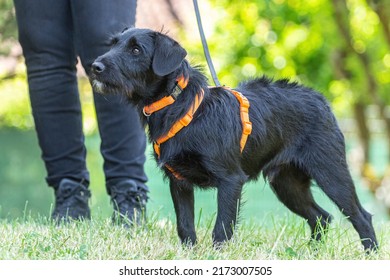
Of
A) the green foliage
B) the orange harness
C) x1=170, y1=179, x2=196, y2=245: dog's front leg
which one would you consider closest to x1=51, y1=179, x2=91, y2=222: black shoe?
x1=170, y1=179, x2=196, y2=245: dog's front leg

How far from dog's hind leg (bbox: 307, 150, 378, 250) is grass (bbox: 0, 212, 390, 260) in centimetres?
9

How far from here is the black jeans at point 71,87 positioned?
4133mm

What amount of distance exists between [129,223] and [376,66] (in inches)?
316

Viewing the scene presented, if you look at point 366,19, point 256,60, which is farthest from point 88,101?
point 366,19

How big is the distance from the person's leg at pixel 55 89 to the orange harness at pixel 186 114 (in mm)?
828

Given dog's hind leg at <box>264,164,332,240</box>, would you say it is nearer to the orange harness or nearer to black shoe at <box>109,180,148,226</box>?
the orange harness

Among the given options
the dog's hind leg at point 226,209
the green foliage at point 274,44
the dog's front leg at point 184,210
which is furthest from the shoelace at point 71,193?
the green foliage at point 274,44

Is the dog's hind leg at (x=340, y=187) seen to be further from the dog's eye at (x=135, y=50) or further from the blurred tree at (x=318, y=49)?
the blurred tree at (x=318, y=49)

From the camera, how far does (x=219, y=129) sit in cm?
367

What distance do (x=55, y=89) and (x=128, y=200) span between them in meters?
0.80

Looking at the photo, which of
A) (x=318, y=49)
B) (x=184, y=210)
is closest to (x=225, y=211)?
(x=184, y=210)
